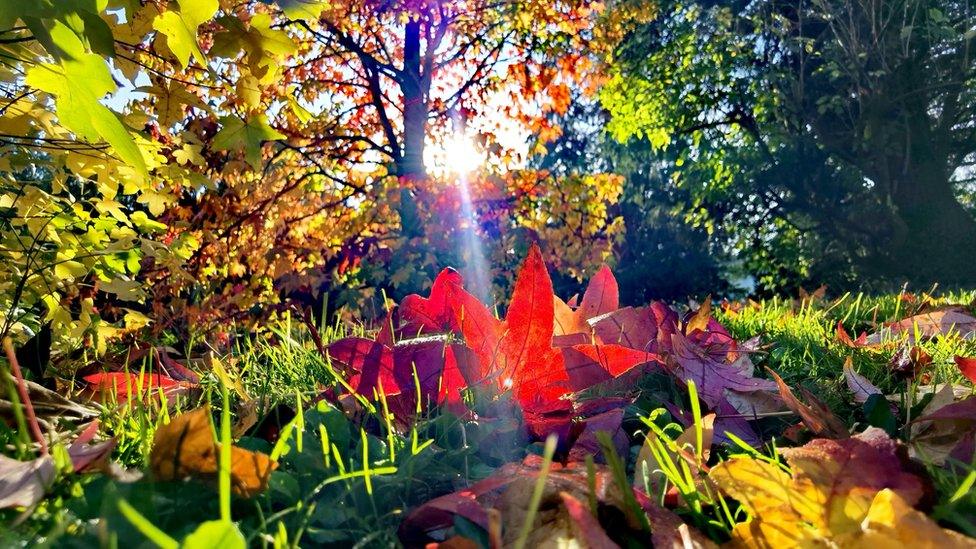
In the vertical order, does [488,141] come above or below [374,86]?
below

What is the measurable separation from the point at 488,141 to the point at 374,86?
4.90ft

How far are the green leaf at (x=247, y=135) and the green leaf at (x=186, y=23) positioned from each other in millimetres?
383

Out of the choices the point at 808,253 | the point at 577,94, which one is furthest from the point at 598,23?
the point at 577,94

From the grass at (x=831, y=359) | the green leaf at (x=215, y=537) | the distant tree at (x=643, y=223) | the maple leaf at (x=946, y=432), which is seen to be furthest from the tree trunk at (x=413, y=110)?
the distant tree at (x=643, y=223)

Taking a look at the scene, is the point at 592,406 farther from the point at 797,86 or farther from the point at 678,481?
the point at 797,86

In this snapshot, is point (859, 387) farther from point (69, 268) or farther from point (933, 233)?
point (933, 233)

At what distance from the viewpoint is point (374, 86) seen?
23.9 feet

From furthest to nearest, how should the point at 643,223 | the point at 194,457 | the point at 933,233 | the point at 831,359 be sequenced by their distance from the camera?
the point at 643,223 < the point at 933,233 < the point at 831,359 < the point at 194,457

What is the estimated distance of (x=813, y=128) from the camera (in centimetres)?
1274

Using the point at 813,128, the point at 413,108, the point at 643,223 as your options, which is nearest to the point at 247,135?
the point at 413,108

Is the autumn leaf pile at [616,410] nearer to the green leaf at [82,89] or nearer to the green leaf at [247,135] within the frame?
the green leaf at [82,89]

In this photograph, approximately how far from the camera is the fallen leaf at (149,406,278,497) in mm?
641

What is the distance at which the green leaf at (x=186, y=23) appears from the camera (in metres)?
1.14

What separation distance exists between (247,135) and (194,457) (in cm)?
113
